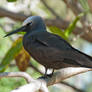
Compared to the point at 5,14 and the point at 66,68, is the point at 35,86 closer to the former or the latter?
the point at 66,68

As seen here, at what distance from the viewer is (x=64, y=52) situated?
221 centimetres

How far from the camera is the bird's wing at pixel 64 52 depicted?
2152 mm

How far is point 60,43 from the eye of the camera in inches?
90.7

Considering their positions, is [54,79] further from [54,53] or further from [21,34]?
[21,34]

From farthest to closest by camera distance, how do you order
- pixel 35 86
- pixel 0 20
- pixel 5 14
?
pixel 0 20
pixel 5 14
pixel 35 86

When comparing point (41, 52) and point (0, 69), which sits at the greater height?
point (41, 52)

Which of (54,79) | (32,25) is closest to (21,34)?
(32,25)

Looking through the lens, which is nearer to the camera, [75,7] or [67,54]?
[67,54]

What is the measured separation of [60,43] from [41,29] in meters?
0.38

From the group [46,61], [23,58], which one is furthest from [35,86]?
[23,58]

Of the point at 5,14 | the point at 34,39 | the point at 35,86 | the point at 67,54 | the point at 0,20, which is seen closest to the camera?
the point at 35,86

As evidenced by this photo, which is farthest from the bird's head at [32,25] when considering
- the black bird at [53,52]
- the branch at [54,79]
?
the branch at [54,79]

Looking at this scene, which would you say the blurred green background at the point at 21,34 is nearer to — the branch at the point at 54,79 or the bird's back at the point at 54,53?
the bird's back at the point at 54,53

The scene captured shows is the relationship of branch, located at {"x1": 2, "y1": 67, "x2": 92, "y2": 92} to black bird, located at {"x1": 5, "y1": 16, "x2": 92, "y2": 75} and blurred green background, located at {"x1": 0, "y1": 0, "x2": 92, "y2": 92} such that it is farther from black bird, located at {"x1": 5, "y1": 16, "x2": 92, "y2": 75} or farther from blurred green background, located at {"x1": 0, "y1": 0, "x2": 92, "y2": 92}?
blurred green background, located at {"x1": 0, "y1": 0, "x2": 92, "y2": 92}
